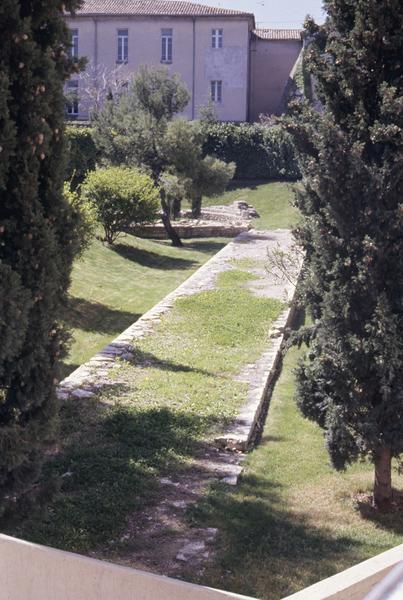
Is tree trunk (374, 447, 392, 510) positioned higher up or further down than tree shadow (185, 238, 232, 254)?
higher up

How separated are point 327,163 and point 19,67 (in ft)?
7.86

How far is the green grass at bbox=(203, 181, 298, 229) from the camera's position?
3076 cm

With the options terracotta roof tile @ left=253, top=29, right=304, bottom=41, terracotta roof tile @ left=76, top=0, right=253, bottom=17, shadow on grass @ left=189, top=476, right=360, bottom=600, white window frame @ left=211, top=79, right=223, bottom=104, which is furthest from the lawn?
terracotta roof tile @ left=253, top=29, right=304, bottom=41

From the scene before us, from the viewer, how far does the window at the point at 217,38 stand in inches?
1722

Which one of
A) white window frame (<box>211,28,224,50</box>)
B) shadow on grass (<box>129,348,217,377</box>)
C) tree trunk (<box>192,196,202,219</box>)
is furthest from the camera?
white window frame (<box>211,28,224,50</box>)

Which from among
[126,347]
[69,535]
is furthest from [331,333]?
[126,347]

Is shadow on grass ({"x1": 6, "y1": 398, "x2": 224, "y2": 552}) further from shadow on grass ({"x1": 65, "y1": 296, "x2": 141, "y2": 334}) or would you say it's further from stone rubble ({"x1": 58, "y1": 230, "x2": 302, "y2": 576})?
shadow on grass ({"x1": 65, "y1": 296, "x2": 141, "y2": 334})

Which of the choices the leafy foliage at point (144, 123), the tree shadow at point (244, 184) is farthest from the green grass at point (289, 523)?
the tree shadow at point (244, 184)

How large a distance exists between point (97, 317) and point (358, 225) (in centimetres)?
917

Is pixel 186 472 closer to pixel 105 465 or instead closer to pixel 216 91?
pixel 105 465

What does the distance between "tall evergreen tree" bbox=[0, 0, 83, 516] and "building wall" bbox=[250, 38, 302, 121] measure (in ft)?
140

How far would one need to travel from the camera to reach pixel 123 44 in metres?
43.6

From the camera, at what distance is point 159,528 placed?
5633 mm

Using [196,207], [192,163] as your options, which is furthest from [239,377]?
[196,207]
